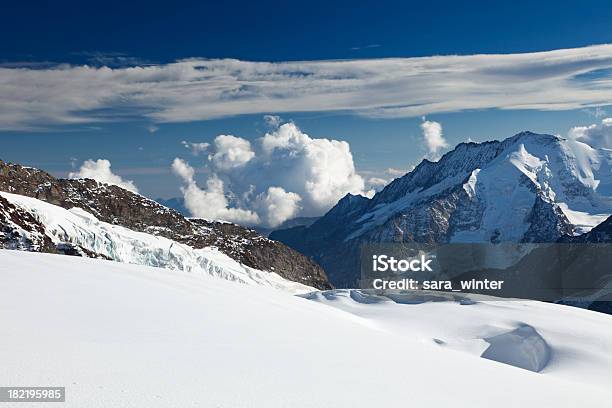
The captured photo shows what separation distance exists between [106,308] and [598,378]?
711 inches

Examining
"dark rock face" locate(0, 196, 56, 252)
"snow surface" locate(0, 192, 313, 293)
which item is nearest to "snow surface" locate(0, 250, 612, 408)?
"dark rock face" locate(0, 196, 56, 252)

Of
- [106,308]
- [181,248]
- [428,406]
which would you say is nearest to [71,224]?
[181,248]

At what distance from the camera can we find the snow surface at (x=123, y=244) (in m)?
118

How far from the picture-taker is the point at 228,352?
13.7 metres

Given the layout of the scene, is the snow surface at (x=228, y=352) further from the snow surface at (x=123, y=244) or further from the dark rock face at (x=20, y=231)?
the snow surface at (x=123, y=244)

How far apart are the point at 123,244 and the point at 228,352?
127 meters

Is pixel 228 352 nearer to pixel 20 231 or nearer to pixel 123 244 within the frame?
pixel 20 231

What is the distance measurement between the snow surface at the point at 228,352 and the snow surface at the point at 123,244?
102 metres

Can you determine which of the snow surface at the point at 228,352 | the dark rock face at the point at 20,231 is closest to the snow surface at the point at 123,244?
the dark rock face at the point at 20,231

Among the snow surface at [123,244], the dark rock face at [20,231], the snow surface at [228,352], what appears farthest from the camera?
the snow surface at [123,244]

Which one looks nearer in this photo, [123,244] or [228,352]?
[228,352]

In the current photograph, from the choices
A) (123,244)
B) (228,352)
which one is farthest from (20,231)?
(228,352)

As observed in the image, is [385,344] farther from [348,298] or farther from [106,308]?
[348,298]

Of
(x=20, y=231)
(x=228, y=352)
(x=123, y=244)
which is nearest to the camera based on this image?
(x=228, y=352)
